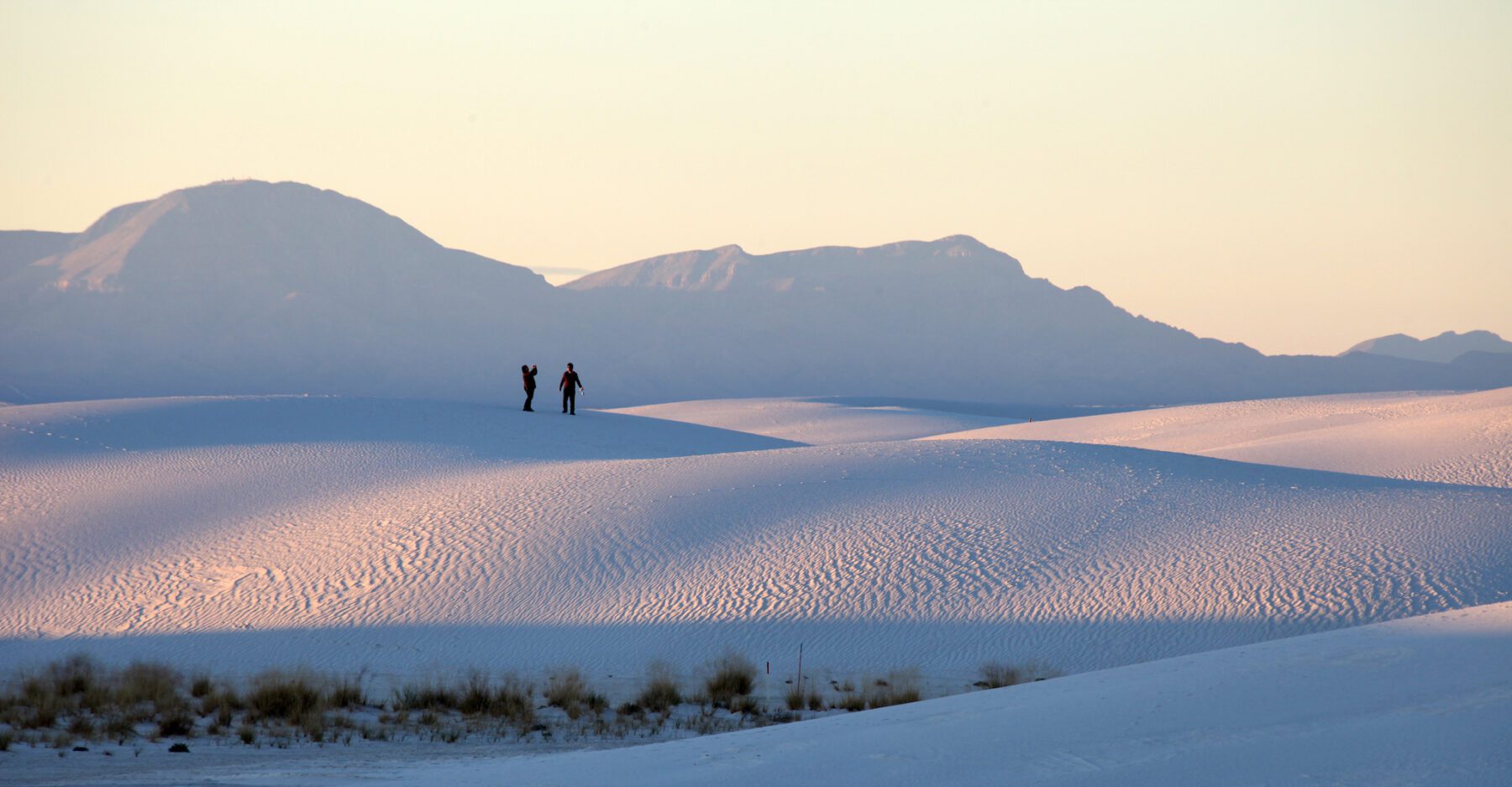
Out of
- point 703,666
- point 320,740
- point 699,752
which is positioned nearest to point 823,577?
point 703,666

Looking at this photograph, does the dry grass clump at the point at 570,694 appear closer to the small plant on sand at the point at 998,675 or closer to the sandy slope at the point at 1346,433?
the small plant on sand at the point at 998,675

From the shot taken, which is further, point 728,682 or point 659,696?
point 728,682

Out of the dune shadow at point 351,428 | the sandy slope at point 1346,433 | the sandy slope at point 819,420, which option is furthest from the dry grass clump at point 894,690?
the sandy slope at point 819,420

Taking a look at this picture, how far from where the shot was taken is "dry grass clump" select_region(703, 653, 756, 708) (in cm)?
998

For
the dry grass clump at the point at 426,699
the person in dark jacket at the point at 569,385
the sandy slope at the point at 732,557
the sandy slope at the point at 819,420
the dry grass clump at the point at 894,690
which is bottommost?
the dry grass clump at the point at 426,699

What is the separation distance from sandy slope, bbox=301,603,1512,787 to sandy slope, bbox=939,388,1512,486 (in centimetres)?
1326

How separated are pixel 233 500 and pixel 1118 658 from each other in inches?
485

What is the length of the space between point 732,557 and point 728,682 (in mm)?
3640

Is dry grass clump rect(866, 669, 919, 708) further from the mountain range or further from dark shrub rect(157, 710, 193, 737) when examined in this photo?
the mountain range

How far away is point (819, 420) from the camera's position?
161ft

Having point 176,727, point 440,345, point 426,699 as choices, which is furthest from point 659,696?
point 440,345

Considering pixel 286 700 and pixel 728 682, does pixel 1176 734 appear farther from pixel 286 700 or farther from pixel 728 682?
pixel 286 700

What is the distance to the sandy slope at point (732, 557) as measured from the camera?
11570 millimetres

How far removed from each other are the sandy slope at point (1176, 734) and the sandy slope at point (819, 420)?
32.4 m
